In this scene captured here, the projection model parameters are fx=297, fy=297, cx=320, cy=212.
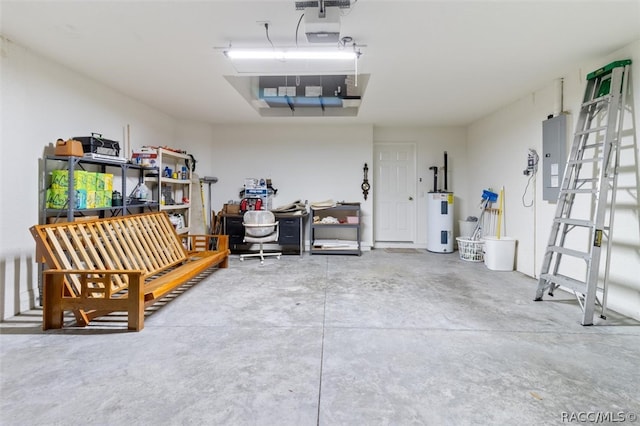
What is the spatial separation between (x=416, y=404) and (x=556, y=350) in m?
1.33

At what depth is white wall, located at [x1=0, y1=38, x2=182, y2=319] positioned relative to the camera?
9.04 feet

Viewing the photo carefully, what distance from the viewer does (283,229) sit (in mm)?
5652

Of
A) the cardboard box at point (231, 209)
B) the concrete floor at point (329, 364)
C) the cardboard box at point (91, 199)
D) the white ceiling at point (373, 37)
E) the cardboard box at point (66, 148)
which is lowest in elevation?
the concrete floor at point (329, 364)

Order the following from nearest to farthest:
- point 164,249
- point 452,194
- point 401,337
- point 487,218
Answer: point 401,337 → point 164,249 → point 487,218 → point 452,194

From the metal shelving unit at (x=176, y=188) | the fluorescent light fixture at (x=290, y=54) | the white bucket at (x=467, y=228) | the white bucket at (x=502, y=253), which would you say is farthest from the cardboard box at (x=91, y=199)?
the white bucket at (x=467, y=228)

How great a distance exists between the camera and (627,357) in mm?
2080

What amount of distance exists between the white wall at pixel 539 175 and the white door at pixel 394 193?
49.4 inches

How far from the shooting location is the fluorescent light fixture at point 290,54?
297 cm

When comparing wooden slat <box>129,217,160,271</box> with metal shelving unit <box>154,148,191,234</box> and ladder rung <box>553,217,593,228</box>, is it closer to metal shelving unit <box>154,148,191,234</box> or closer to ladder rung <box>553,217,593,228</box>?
metal shelving unit <box>154,148,191,234</box>

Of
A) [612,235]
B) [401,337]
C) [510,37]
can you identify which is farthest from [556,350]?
[510,37]

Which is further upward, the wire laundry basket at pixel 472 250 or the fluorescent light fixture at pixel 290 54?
the fluorescent light fixture at pixel 290 54

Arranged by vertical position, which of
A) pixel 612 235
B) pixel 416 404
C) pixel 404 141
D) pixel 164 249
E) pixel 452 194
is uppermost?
pixel 404 141

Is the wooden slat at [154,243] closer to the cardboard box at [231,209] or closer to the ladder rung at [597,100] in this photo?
the cardboard box at [231,209]

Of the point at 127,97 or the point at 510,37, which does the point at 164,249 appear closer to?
the point at 127,97
